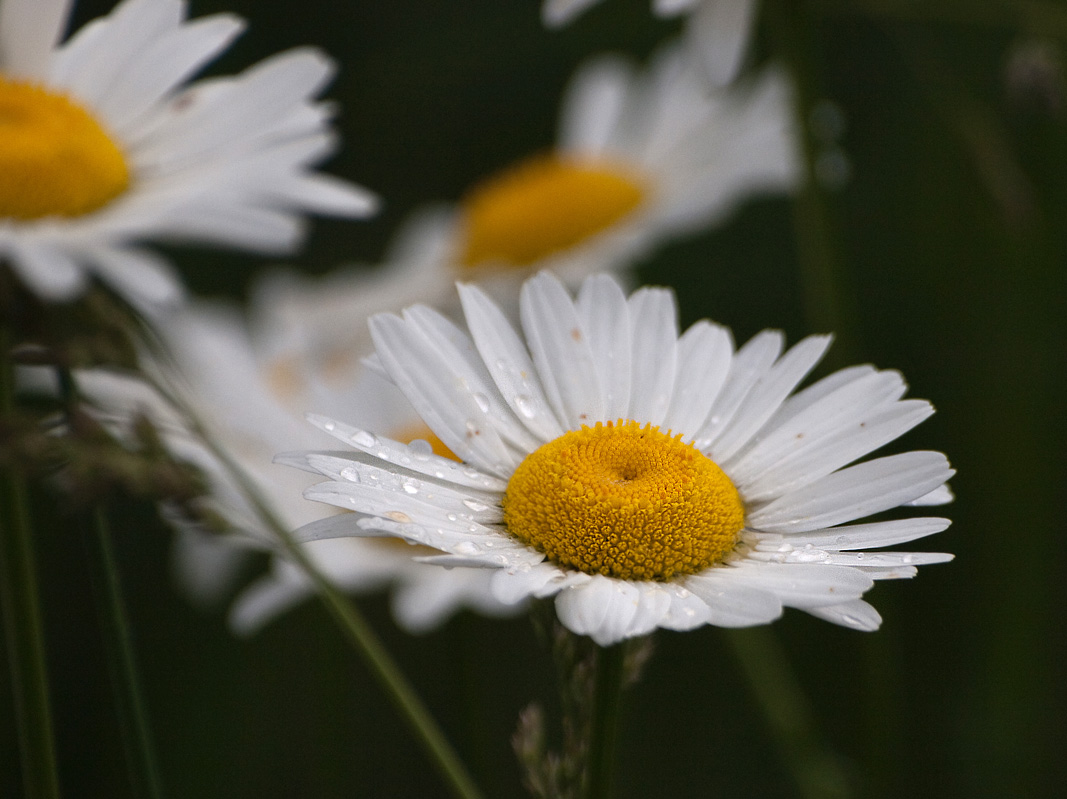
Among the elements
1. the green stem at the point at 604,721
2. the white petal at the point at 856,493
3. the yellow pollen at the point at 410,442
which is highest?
the yellow pollen at the point at 410,442

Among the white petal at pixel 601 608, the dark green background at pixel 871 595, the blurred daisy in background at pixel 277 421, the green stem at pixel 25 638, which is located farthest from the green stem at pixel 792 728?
the green stem at pixel 25 638

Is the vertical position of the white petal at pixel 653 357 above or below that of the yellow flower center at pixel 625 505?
above

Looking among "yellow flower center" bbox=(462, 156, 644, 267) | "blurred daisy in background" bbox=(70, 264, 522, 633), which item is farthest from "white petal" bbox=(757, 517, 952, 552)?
"yellow flower center" bbox=(462, 156, 644, 267)

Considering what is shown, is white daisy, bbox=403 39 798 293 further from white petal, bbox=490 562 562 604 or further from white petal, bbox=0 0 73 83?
white petal, bbox=490 562 562 604

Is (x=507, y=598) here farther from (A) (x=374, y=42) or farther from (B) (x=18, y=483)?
(A) (x=374, y=42)

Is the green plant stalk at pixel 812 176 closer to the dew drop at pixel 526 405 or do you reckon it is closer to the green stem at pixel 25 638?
the dew drop at pixel 526 405

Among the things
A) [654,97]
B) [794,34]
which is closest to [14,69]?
[794,34]

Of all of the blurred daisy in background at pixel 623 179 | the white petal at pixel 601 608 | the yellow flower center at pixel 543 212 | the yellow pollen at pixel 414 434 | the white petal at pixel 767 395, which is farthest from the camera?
the yellow flower center at pixel 543 212
